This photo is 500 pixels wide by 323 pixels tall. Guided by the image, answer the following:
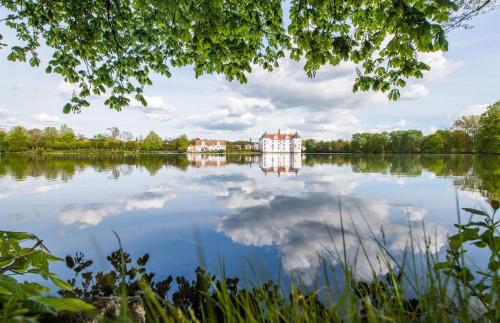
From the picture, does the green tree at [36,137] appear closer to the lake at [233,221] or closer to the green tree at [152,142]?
the green tree at [152,142]

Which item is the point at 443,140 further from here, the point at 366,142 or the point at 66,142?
the point at 66,142

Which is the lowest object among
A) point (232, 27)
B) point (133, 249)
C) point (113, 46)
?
point (133, 249)

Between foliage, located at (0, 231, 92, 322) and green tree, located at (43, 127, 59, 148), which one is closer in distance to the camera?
foliage, located at (0, 231, 92, 322)

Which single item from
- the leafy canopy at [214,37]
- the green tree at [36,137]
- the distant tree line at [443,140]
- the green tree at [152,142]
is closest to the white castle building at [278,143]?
the distant tree line at [443,140]

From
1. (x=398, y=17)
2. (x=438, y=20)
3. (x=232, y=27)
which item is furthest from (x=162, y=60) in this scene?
(x=438, y=20)

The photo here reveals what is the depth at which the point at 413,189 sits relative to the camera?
39.5ft

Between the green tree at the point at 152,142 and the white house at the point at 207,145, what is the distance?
17.9 m

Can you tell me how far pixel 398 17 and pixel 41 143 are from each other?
117193 mm

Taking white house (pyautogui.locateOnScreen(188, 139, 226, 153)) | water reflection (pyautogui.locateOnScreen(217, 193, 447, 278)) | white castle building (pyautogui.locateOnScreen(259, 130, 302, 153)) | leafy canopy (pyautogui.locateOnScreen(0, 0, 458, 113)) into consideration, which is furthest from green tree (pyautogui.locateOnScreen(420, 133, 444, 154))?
white house (pyautogui.locateOnScreen(188, 139, 226, 153))

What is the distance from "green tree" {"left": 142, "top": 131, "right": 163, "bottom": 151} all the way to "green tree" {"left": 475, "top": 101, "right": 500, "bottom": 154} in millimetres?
Result: 108697

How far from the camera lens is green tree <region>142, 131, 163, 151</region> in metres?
107

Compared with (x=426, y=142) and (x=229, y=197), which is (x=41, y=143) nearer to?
(x=229, y=197)

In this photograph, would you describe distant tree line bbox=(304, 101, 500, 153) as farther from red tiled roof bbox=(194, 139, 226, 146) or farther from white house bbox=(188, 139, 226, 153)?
red tiled roof bbox=(194, 139, 226, 146)

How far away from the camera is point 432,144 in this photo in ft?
245
